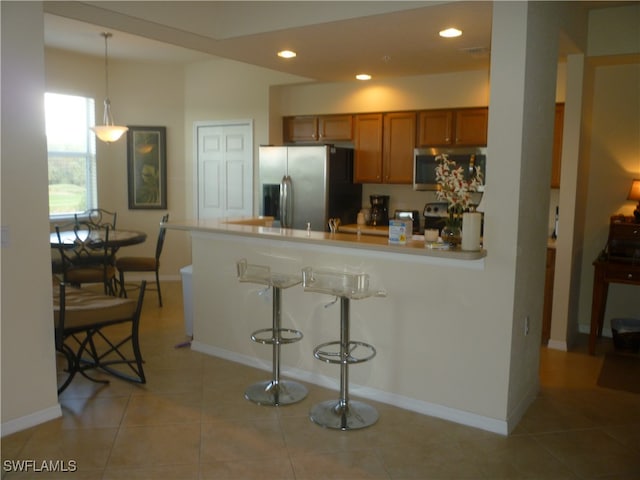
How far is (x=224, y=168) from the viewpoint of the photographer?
280 inches

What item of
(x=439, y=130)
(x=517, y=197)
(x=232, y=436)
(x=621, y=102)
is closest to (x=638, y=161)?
(x=621, y=102)

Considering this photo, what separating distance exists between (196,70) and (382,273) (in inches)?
182

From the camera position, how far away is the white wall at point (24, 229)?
9.86 ft

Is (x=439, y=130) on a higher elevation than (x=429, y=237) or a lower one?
higher

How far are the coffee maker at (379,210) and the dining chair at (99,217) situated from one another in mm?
3152

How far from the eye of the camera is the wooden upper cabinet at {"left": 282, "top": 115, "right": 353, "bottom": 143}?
21.2 feet

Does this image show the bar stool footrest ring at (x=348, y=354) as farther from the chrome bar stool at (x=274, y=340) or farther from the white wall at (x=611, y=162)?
the white wall at (x=611, y=162)

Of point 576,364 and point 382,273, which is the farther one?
point 576,364

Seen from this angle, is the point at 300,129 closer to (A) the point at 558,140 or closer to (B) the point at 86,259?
(B) the point at 86,259

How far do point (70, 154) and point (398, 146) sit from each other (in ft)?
12.9

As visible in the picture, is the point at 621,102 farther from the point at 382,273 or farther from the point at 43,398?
the point at 43,398

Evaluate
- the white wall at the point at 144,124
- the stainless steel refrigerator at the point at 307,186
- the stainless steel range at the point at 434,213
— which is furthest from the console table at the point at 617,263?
the white wall at the point at 144,124

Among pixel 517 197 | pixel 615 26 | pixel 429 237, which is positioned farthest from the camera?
pixel 615 26

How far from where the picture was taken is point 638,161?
4.93 metres
